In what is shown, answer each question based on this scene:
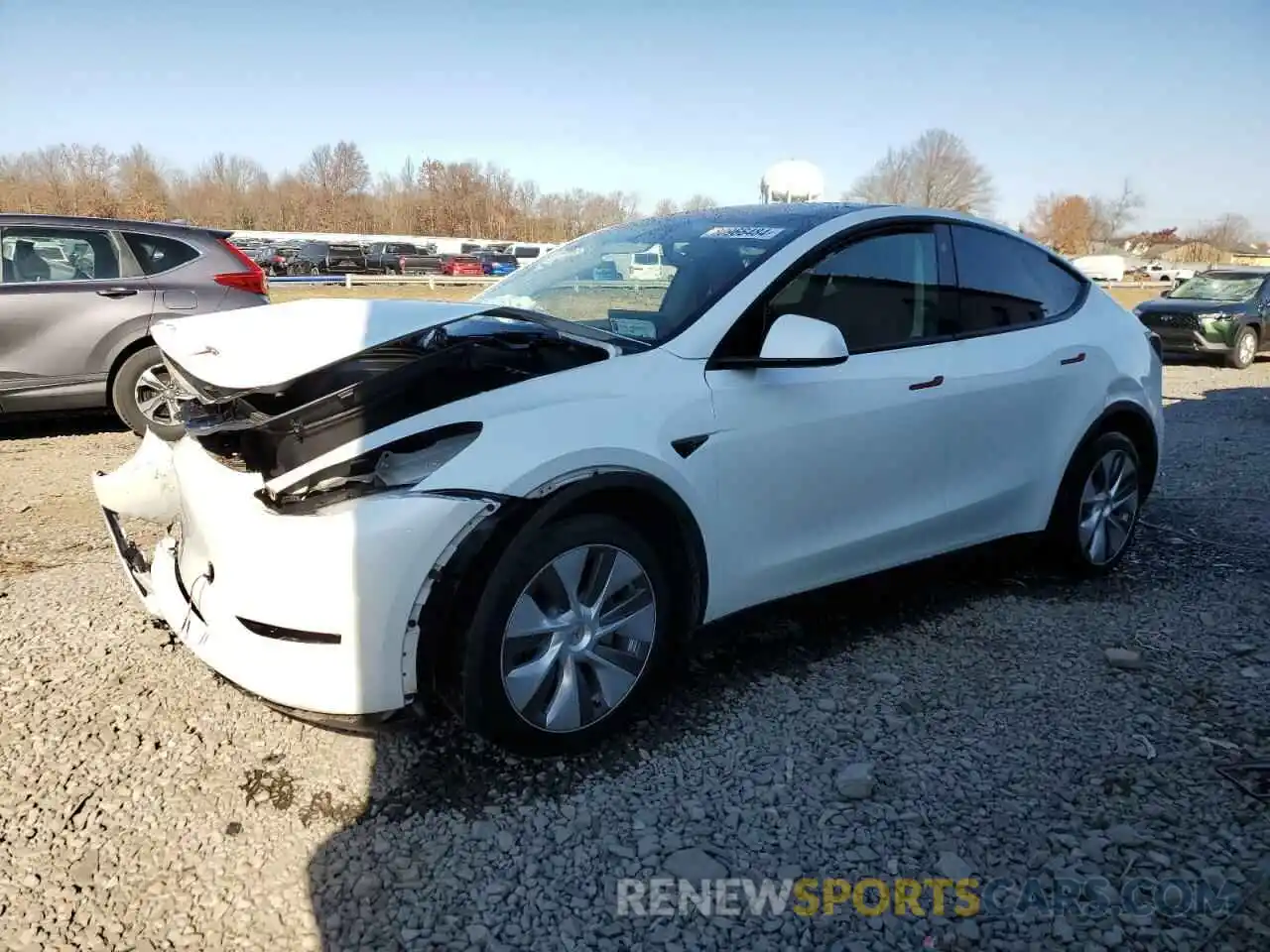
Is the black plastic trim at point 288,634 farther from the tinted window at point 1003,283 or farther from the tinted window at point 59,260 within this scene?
the tinted window at point 59,260

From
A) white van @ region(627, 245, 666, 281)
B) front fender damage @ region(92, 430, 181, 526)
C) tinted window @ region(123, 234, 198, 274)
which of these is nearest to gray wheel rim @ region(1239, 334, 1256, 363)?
white van @ region(627, 245, 666, 281)

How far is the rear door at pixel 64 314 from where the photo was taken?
6512 millimetres

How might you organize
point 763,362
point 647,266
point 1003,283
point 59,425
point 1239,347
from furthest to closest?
point 1239,347 → point 59,425 → point 1003,283 → point 647,266 → point 763,362

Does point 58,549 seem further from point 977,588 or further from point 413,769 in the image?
point 977,588

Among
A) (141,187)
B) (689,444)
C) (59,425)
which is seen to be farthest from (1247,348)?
(141,187)

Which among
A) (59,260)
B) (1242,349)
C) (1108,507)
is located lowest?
(1242,349)

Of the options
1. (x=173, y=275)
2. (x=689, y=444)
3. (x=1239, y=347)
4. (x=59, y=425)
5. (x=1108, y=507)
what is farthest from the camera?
(x=1239, y=347)

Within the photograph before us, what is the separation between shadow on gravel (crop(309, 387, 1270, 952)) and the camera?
216cm

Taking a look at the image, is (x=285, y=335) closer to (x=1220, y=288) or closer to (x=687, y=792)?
(x=687, y=792)

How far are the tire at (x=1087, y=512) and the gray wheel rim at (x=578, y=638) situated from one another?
2268 mm

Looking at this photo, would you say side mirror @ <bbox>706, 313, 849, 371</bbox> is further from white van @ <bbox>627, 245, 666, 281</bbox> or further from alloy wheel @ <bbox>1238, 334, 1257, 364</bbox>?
alloy wheel @ <bbox>1238, 334, 1257, 364</bbox>

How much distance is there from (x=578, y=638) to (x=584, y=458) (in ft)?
1.70

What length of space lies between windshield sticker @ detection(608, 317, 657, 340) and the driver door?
25 centimetres

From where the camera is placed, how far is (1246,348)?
14.4m
